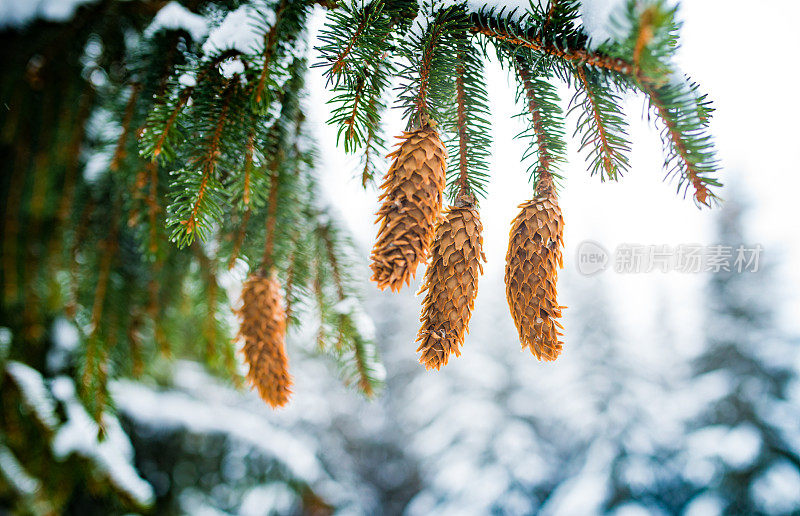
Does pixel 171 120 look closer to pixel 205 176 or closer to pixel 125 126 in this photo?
pixel 205 176

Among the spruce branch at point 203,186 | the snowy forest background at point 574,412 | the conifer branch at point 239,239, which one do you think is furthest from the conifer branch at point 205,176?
the snowy forest background at point 574,412

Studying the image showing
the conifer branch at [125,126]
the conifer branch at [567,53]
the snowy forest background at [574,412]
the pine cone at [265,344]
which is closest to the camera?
the conifer branch at [567,53]

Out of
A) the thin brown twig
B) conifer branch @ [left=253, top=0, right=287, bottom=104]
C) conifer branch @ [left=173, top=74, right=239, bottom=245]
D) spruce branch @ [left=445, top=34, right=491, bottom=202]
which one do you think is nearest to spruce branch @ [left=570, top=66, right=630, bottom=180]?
the thin brown twig

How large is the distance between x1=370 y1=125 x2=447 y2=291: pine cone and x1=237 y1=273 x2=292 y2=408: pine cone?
33cm

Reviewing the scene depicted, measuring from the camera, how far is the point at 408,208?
47 cm

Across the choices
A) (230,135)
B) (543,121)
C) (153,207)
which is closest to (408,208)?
(543,121)

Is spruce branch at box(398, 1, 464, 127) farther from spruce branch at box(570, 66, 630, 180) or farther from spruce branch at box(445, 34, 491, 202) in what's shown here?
spruce branch at box(570, 66, 630, 180)

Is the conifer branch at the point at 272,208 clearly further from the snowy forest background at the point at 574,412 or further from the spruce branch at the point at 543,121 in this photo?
the snowy forest background at the point at 574,412

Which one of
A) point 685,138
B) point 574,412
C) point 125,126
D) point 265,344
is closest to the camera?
point 685,138

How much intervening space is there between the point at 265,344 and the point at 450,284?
1.21 feet

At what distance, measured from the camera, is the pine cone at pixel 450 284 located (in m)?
0.49

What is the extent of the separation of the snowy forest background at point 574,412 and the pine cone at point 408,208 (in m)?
2.36

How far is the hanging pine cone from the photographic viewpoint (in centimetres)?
51

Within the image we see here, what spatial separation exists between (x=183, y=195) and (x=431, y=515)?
6.23 meters
